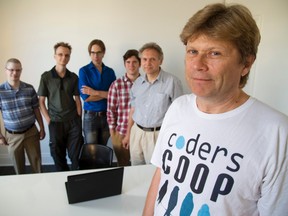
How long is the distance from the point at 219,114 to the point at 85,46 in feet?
9.26

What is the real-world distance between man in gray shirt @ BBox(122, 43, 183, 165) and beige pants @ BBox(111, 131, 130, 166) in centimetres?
37

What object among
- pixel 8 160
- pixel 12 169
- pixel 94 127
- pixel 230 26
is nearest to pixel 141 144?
pixel 94 127

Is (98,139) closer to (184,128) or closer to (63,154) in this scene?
(63,154)

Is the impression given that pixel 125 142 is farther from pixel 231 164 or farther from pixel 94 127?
pixel 231 164

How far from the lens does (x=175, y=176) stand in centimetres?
89

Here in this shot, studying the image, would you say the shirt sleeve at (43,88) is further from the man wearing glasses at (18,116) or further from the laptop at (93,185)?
the laptop at (93,185)

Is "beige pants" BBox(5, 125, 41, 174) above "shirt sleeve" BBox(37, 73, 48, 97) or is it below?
below

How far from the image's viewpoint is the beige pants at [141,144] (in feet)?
7.74

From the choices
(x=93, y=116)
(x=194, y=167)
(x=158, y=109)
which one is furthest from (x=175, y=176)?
(x=93, y=116)

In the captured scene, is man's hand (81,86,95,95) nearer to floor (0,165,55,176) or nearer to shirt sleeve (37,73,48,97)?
shirt sleeve (37,73,48,97)

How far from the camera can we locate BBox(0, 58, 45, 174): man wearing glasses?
8.43ft

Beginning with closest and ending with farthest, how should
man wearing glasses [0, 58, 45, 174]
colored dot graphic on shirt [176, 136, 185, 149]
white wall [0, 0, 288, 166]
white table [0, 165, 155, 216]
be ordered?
1. colored dot graphic on shirt [176, 136, 185, 149]
2. white table [0, 165, 155, 216]
3. man wearing glasses [0, 58, 45, 174]
4. white wall [0, 0, 288, 166]

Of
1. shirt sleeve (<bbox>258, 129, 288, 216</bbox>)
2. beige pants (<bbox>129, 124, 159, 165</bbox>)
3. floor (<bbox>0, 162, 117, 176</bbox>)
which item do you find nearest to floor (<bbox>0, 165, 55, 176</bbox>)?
floor (<bbox>0, 162, 117, 176</bbox>)

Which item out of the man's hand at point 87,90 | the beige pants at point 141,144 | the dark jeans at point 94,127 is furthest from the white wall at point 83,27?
the beige pants at point 141,144
